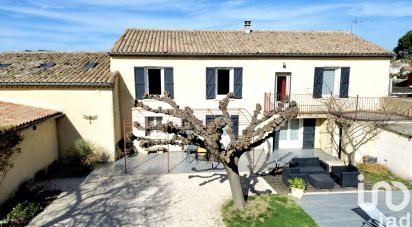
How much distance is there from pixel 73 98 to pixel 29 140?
11.7 feet

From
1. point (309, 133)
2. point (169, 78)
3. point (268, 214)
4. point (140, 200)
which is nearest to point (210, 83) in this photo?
point (169, 78)

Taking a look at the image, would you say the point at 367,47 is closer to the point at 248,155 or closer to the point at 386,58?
the point at 386,58

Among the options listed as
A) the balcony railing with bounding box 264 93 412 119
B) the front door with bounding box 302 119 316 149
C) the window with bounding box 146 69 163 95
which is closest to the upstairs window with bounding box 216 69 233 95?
the balcony railing with bounding box 264 93 412 119

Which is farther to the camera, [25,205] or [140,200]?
[140,200]

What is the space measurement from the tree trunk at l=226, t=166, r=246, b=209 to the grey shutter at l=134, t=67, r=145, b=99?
8963 millimetres

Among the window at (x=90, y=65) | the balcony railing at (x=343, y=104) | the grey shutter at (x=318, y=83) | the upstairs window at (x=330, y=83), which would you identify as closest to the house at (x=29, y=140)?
the window at (x=90, y=65)

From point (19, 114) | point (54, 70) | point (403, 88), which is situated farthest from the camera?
point (403, 88)

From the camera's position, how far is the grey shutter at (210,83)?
698 inches

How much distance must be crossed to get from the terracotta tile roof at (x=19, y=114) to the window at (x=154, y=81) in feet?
17.3

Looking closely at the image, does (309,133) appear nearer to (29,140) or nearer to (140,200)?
(140,200)

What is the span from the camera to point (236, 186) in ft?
34.5

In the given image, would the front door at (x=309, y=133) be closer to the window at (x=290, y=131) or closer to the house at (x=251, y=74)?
the house at (x=251, y=74)

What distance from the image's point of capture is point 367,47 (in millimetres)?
19047

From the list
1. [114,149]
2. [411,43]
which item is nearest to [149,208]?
[114,149]
